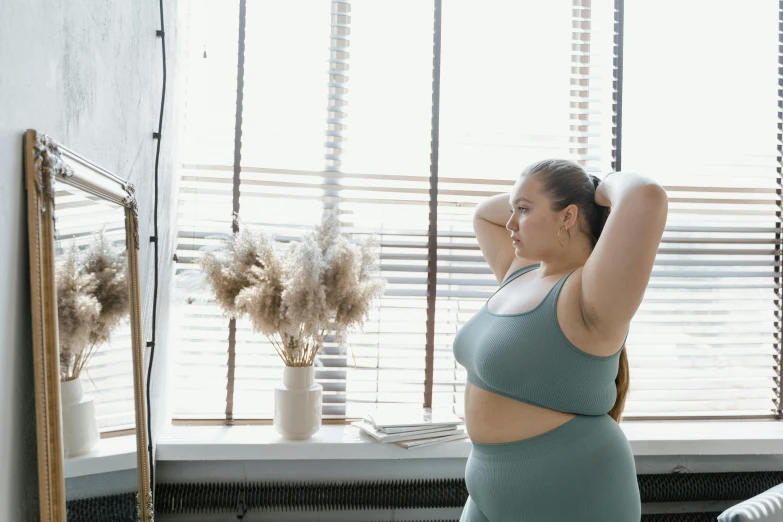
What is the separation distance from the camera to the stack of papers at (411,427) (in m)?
2.29

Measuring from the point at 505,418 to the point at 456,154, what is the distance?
4.91ft

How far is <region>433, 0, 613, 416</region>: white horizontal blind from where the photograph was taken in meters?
2.66

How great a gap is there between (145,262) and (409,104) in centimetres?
132

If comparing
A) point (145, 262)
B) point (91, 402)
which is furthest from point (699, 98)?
point (91, 402)

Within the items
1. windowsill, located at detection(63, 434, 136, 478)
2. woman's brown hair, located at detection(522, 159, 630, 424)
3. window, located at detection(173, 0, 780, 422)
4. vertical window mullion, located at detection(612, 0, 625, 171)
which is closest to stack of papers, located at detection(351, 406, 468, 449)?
window, located at detection(173, 0, 780, 422)

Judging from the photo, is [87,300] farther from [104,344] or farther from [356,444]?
[356,444]

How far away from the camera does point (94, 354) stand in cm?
126

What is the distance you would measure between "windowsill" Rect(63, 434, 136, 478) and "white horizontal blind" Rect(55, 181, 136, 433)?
3cm

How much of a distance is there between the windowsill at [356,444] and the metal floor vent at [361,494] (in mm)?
144

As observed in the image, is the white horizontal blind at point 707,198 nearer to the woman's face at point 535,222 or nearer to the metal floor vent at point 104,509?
the woman's face at point 535,222

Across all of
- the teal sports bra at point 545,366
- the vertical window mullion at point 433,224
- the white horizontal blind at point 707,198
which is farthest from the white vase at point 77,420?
the white horizontal blind at point 707,198

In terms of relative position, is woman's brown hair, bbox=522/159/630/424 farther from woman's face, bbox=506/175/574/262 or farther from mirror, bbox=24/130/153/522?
mirror, bbox=24/130/153/522

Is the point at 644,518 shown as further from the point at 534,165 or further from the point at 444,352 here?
the point at 534,165

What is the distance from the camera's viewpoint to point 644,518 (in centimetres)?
252
